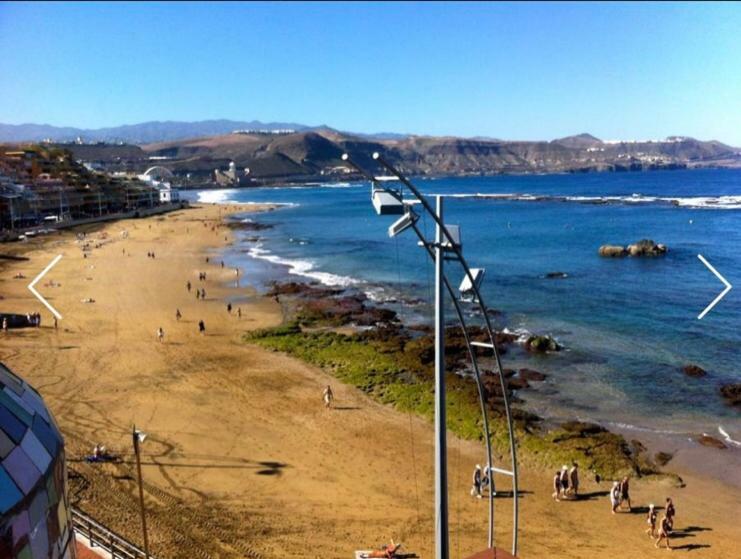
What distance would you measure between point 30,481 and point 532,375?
23.7m

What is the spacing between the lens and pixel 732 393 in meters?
24.7

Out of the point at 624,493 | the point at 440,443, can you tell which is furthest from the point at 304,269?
the point at 440,443

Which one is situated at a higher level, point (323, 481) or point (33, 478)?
point (33, 478)

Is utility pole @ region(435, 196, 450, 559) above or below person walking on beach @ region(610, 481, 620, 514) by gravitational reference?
above

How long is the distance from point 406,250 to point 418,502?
185 feet

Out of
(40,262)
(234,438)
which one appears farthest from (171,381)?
(40,262)

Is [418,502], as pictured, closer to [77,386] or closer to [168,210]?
[77,386]

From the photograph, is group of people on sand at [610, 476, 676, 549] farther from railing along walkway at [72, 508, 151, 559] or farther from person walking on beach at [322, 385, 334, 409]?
railing along walkway at [72, 508, 151, 559]

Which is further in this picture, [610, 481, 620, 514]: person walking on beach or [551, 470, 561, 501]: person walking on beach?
[551, 470, 561, 501]: person walking on beach

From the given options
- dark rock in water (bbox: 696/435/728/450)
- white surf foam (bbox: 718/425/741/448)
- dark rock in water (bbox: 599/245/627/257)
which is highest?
dark rock in water (bbox: 599/245/627/257)

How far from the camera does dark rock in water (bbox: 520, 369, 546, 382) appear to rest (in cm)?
2688

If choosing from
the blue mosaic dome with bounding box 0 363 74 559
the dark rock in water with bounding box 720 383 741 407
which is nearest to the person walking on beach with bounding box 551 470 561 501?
the dark rock in water with bounding box 720 383 741 407

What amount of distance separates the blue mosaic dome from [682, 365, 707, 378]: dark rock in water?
86.9 ft

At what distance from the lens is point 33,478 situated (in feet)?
20.7
